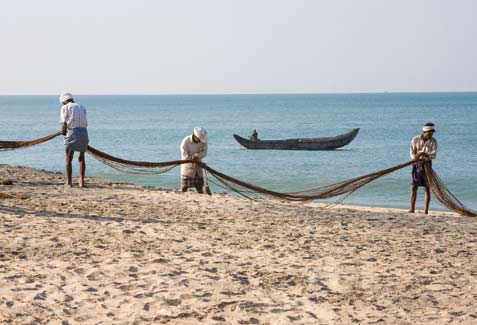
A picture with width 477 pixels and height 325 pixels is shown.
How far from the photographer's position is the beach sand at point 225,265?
4.97 meters

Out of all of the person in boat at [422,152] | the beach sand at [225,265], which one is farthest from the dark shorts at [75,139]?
the person in boat at [422,152]

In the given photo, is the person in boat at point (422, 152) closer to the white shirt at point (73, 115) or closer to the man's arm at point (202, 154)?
the man's arm at point (202, 154)

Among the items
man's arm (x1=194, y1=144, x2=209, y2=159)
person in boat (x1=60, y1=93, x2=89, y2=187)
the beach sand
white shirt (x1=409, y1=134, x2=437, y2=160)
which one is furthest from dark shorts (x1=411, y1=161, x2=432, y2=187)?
person in boat (x1=60, y1=93, x2=89, y2=187)

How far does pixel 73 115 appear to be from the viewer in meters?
9.40

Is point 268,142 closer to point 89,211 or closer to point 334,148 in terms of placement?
point 334,148

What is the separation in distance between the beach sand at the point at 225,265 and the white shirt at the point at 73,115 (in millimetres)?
1035

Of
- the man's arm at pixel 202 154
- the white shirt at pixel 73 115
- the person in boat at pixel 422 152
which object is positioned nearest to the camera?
the white shirt at pixel 73 115

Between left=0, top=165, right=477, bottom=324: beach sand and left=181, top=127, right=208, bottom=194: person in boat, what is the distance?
3.48 feet

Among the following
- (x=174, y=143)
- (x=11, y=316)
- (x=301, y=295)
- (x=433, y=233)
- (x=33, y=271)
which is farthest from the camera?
(x=174, y=143)

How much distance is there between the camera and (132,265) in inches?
236

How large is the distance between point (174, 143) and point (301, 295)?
35.9 meters

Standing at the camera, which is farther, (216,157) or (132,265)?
(216,157)

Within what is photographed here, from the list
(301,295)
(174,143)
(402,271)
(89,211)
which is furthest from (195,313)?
(174,143)

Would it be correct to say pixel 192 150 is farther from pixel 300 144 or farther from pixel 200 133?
pixel 300 144
